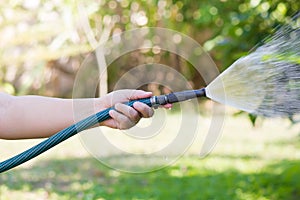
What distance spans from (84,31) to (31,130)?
252 inches

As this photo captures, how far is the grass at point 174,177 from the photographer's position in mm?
4543

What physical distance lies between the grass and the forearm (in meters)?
2.02

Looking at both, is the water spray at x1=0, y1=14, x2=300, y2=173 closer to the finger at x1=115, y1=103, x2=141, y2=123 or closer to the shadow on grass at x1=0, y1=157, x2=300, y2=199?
the finger at x1=115, y1=103, x2=141, y2=123

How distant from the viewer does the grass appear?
454 centimetres

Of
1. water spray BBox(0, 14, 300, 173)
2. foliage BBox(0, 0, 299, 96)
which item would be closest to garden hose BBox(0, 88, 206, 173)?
water spray BBox(0, 14, 300, 173)

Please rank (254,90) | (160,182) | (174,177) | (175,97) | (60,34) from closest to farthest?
1. (175,97)
2. (254,90)
3. (160,182)
4. (174,177)
5. (60,34)

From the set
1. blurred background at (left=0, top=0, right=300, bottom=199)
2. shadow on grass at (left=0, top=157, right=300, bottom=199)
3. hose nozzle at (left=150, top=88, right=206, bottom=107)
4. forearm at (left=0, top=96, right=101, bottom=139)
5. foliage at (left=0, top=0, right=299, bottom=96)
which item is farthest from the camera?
foliage at (left=0, top=0, right=299, bottom=96)

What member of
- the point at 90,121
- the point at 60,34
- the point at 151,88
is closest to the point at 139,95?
the point at 90,121

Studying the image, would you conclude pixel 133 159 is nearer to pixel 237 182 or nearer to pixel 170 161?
pixel 170 161

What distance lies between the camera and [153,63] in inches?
362

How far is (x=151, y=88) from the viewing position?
30.6 feet

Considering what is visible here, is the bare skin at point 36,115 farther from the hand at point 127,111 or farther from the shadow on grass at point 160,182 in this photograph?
the shadow on grass at point 160,182

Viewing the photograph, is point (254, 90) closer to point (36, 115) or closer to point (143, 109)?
point (143, 109)

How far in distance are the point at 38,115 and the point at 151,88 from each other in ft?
23.2
